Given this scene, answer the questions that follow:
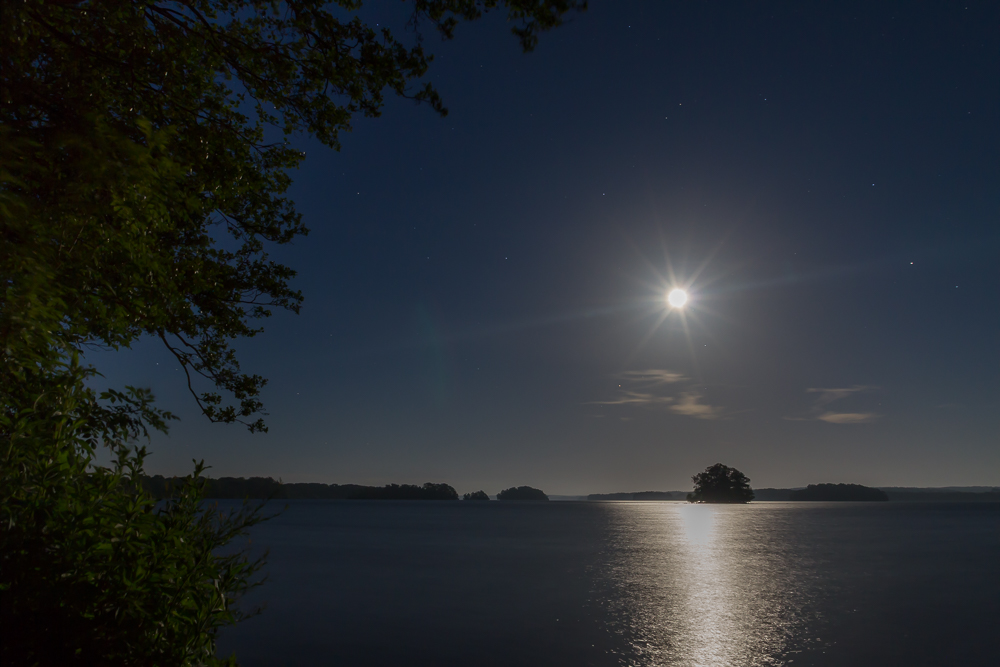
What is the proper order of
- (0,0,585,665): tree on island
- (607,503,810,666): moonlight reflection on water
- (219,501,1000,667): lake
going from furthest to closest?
(219,501,1000,667): lake
(607,503,810,666): moonlight reflection on water
(0,0,585,665): tree on island

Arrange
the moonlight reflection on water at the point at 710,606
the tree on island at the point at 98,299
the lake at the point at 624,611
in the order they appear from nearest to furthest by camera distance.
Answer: the tree on island at the point at 98,299, the moonlight reflection on water at the point at 710,606, the lake at the point at 624,611

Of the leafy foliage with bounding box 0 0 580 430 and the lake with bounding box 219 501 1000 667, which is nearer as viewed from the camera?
the leafy foliage with bounding box 0 0 580 430

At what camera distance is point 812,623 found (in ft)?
84.5

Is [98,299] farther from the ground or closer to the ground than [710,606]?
farther from the ground

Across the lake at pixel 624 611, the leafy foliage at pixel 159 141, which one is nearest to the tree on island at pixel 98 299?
the leafy foliage at pixel 159 141

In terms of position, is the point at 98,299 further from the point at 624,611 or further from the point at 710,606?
the point at 710,606

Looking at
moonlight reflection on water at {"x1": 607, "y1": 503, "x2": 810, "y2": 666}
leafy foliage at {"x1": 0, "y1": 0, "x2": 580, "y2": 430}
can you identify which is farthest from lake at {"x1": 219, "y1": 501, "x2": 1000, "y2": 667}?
leafy foliage at {"x1": 0, "y1": 0, "x2": 580, "y2": 430}

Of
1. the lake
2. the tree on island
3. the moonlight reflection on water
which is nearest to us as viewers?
the tree on island

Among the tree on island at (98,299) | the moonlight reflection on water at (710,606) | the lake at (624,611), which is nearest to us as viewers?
the tree on island at (98,299)

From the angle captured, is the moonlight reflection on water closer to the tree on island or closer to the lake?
the lake

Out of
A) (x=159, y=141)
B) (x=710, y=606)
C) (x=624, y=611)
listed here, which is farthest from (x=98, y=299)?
(x=710, y=606)

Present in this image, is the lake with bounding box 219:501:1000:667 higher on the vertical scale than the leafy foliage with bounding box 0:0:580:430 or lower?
lower

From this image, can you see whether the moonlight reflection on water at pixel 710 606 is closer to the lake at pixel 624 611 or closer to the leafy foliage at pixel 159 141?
the lake at pixel 624 611

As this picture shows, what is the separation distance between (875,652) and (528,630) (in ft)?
46.5
